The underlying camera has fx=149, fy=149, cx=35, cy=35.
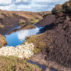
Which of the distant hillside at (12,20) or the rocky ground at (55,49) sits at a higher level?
the distant hillside at (12,20)

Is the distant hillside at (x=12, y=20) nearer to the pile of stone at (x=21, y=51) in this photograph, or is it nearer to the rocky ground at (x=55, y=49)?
the rocky ground at (x=55, y=49)

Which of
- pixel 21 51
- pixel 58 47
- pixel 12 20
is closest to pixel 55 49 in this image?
pixel 58 47

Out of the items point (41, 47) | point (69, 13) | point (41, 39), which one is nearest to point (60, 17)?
point (69, 13)

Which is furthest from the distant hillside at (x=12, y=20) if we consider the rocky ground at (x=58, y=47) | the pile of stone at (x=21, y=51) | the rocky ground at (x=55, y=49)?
the pile of stone at (x=21, y=51)

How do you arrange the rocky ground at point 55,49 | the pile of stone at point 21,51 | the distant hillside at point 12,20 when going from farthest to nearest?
the distant hillside at point 12,20, the pile of stone at point 21,51, the rocky ground at point 55,49

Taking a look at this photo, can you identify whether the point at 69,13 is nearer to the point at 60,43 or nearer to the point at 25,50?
the point at 60,43

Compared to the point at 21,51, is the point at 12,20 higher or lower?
higher

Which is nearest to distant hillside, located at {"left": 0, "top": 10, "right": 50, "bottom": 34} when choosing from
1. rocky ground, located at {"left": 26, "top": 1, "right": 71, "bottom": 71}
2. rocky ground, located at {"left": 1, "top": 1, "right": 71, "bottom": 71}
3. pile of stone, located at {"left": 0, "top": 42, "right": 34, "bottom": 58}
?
rocky ground, located at {"left": 26, "top": 1, "right": 71, "bottom": 71}

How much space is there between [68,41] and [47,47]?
4.36 m

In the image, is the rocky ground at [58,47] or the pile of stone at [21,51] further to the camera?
the pile of stone at [21,51]

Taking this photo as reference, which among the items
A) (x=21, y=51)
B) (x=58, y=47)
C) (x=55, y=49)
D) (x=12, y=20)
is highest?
(x=12, y=20)

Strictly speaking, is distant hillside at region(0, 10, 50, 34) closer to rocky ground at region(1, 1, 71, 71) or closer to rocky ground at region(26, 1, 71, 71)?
rocky ground at region(26, 1, 71, 71)

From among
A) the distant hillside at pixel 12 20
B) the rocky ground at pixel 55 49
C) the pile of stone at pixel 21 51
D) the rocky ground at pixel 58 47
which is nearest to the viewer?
the rocky ground at pixel 55 49

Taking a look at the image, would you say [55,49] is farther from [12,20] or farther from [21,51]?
[12,20]
